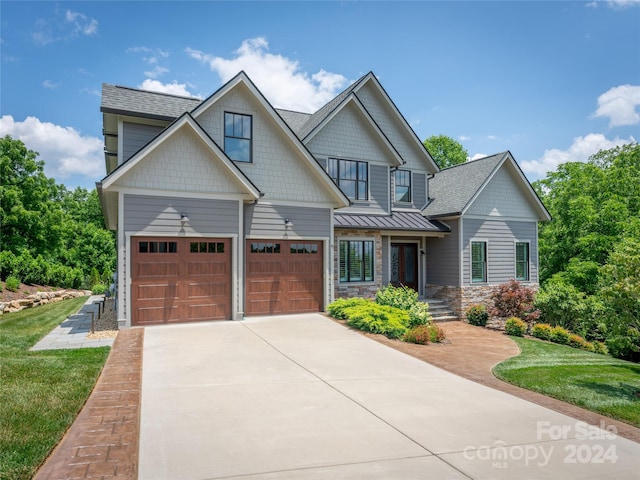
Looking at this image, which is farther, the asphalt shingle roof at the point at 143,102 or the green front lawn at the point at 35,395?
the asphalt shingle roof at the point at 143,102

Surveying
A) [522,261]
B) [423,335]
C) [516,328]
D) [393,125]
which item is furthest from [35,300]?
[522,261]

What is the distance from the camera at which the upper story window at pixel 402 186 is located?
19.2 meters

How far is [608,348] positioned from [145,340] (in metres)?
15.3

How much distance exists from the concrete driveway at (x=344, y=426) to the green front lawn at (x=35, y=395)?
3.15ft

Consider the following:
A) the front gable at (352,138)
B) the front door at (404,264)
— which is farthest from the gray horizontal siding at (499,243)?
the front gable at (352,138)

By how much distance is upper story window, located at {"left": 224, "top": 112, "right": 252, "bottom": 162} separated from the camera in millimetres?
14035

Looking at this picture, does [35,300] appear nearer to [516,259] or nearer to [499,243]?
[499,243]

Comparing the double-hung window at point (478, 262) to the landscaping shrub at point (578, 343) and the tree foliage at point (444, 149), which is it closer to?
the landscaping shrub at point (578, 343)

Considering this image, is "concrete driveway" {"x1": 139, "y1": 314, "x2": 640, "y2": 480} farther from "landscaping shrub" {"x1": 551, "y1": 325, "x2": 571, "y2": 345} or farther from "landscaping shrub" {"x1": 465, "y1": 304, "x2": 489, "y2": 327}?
"landscaping shrub" {"x1": 465, "y1": 304, "x2": 489, "y2": 327}

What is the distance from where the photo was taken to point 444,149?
141 ft

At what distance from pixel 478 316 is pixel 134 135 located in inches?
567

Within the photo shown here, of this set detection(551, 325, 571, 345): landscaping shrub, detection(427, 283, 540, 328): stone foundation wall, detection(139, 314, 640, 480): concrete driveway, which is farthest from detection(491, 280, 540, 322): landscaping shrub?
detection(139, 314, 640, 480): concrete driveway

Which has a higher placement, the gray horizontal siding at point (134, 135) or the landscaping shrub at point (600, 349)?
the gray horizontal siding at point (134, 135)

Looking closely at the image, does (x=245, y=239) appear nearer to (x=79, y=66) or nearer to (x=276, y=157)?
(x=276, y=157)
